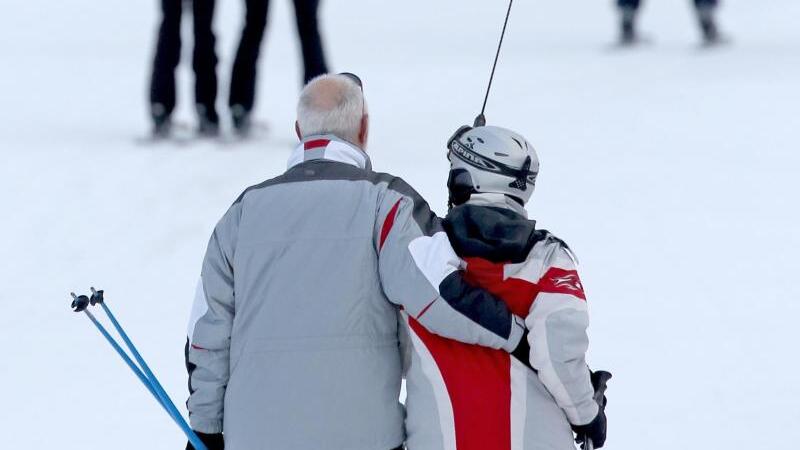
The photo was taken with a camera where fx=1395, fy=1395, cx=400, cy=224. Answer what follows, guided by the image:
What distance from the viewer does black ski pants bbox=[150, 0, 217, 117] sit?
5.79 metres

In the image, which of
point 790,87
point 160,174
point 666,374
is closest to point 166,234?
point 160,174

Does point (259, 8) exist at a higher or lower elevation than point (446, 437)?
higher

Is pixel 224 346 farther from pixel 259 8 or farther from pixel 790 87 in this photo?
pixel 790 87

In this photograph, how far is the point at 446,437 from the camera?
2.28m

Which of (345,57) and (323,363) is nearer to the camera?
(323,363)

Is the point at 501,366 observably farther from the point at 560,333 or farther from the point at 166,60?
the point at 166,60

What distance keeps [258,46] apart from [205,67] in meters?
0.24

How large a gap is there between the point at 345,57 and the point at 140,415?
4.40 metres

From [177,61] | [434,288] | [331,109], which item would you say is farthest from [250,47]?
[434,288]

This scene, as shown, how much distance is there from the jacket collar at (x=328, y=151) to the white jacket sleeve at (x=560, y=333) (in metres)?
0.37

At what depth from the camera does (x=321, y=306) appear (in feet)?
7.48

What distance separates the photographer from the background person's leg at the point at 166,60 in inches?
230

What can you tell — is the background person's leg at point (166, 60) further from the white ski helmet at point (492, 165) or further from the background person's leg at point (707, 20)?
the white ski helmet at point (492, 165)

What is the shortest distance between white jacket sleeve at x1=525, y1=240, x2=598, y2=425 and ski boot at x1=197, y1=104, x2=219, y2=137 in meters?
3.92
